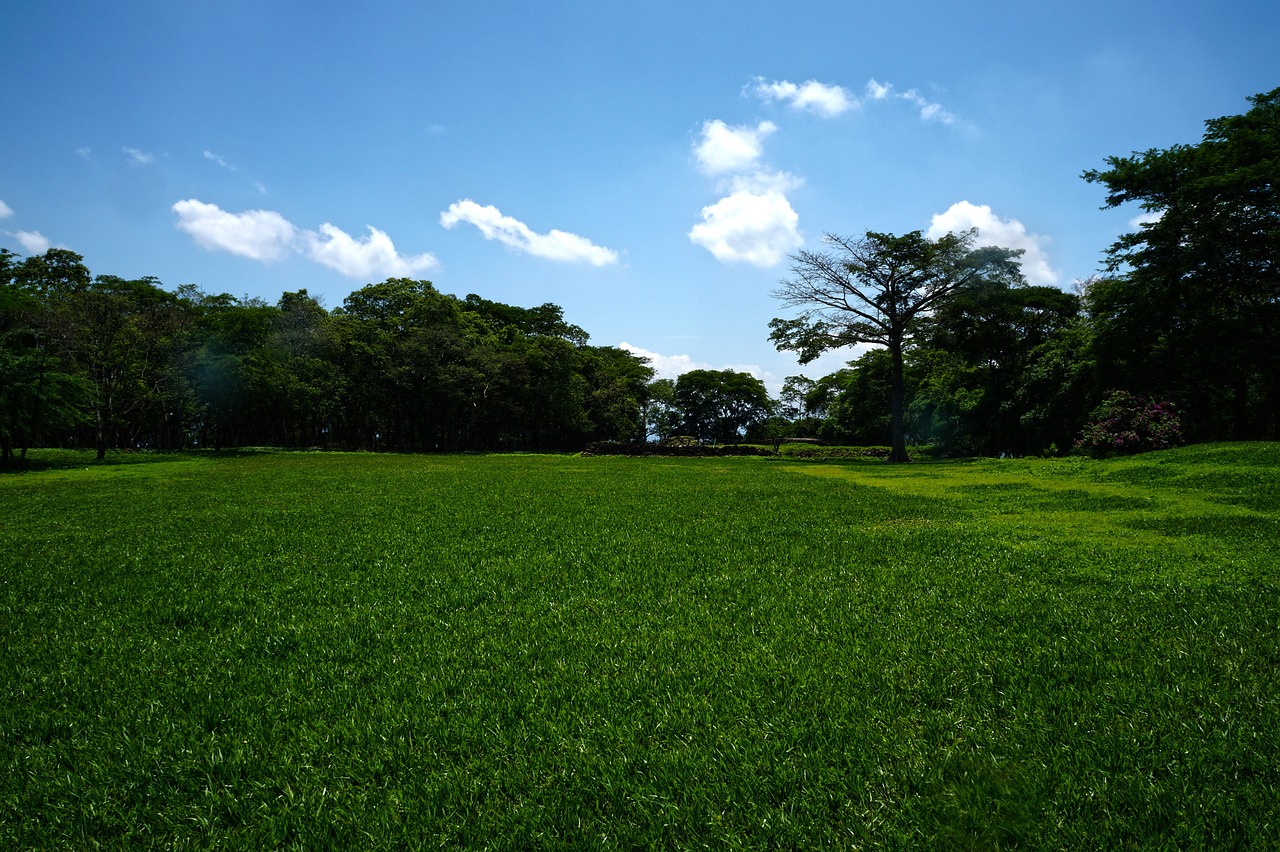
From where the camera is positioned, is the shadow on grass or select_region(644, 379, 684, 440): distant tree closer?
the shadow on grass

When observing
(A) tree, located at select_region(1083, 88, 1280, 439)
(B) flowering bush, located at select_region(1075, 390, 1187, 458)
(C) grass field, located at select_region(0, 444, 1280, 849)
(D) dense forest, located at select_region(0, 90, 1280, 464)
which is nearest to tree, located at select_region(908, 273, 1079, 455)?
(D) dense forest, located at select_region(0, 90, 1280, 464)

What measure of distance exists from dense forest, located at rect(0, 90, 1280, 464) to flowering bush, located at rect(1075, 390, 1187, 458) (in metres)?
0.17

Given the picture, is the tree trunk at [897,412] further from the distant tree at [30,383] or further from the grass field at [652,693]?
the distant tree at [30,383]

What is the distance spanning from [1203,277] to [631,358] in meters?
66.6

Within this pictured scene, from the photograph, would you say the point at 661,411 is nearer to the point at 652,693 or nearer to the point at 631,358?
the point at 631,358

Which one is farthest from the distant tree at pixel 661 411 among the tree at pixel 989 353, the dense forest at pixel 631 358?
the tree at pixel 989 353

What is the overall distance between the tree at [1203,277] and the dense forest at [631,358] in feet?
0.26

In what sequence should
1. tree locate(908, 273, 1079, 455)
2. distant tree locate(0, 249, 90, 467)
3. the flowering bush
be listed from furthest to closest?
tree locate(908, 273, 1079, 455), distant tree locate(0, 249, 90, 467), the flowering bush

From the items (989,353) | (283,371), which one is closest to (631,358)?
(283,371)

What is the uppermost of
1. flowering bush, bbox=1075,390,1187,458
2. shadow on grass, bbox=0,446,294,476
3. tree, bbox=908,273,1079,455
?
tree, bbox=908,273,1079,455

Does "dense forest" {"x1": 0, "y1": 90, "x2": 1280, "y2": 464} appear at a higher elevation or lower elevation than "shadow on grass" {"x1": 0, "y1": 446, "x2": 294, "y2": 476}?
higher

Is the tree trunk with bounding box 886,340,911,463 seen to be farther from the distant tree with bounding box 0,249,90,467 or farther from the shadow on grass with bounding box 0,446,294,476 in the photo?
the distant tree with bounding box 0,249,90,467

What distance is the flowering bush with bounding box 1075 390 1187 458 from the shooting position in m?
21.6

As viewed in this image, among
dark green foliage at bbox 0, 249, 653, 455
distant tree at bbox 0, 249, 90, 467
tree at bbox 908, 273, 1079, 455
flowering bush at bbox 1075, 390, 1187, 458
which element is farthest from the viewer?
dark green foliage at bbox 0, 249, 653, 455
